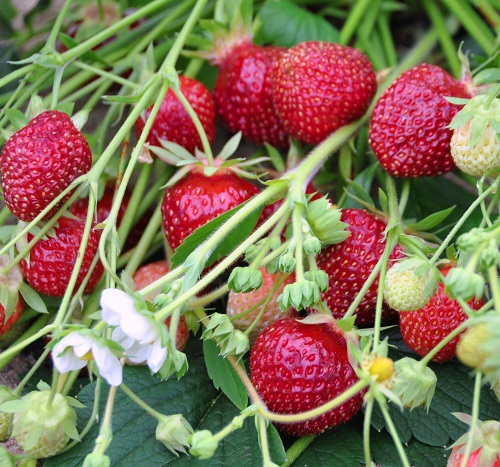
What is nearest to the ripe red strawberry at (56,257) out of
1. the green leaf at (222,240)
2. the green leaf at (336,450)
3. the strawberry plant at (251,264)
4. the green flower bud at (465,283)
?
the strawberry plant at (251,264)

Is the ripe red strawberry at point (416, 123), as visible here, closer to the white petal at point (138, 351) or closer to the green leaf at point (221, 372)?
the green leaf at point (221, 372)

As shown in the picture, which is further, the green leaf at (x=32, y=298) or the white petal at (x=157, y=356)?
the green leaf at (x=32, y=298)

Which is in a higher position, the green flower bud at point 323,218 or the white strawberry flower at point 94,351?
the white strawberry flower at point 94,351

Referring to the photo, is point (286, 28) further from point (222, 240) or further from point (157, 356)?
point (157, 356)

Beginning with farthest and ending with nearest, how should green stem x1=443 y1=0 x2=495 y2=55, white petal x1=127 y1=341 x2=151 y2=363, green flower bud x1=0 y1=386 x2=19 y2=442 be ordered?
green stem x1=443 y1=0 x2=495 y2=55, green flower bud x1=0 y1=386 x2=19 y2=442, white petal x1=127 y1=341 x2=151 y2=363

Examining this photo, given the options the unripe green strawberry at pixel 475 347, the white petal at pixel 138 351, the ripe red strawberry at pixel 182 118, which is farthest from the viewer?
the ripe red strawberry at pixel 182 118

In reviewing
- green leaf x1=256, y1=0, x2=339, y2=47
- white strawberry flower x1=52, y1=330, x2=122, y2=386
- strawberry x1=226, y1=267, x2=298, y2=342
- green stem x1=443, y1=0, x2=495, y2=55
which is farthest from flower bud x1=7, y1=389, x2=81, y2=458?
green stem x1=443, y1=0, x2=495, y2=55

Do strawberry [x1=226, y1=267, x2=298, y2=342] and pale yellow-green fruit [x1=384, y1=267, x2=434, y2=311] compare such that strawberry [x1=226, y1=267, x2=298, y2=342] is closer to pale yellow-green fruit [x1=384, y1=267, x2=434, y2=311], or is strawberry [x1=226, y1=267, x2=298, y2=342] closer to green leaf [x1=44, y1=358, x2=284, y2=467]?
green leaf [x1=44, y1=358, x2=284, y2=467]

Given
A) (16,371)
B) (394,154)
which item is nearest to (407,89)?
(394,154)
